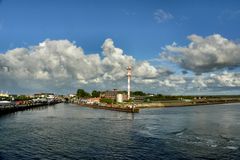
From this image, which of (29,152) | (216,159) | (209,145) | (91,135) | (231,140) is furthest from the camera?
(91,135)

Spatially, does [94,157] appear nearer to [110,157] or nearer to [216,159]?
[110,157]

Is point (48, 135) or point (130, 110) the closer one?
point (48, 135)

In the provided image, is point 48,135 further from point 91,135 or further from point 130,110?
point 130,110

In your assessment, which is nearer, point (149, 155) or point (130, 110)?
point (149, 155)

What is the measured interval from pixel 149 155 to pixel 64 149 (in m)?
13.5

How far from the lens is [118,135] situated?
241 feet

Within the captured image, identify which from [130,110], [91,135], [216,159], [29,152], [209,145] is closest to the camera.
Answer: [216,159]

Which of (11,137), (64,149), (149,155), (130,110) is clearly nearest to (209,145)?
(149,155)

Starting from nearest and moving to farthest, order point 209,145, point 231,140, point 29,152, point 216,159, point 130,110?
point 216,159 < point 29,152 < point 209,145 < point 231,140 < point 130,110

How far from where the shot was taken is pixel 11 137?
69188 mm

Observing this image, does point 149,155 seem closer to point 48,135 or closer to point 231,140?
point 231,140

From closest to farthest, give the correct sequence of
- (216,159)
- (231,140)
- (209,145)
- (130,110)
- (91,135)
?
(216,159)
(209,145)
(231,140)
(91,135)
(130,110)

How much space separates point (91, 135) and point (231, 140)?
27.0 meters

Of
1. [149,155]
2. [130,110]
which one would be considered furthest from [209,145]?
[130,110]
